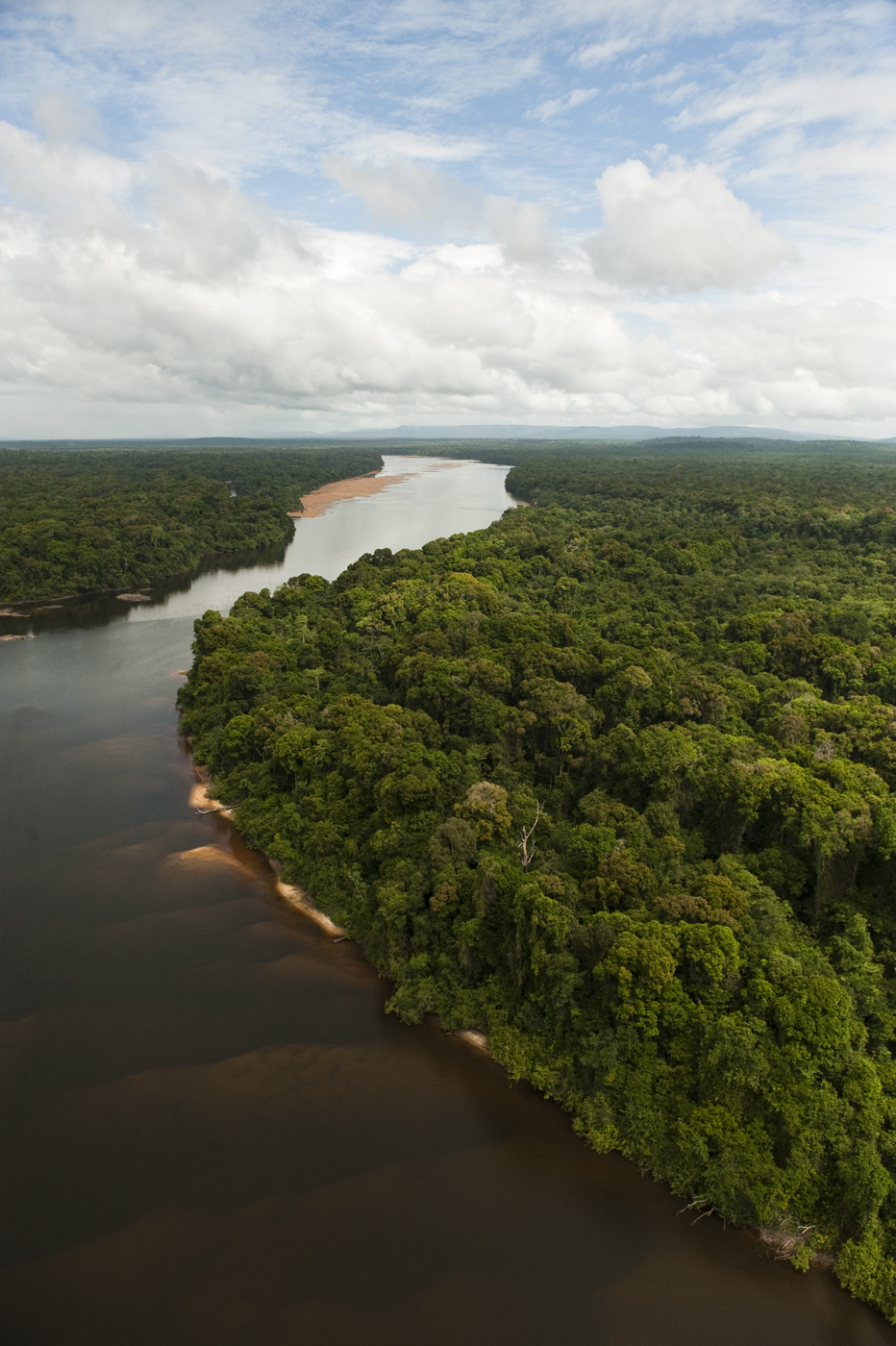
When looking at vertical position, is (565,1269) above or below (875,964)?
below

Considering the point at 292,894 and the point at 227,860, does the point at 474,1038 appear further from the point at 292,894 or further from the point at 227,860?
the point at 227,860

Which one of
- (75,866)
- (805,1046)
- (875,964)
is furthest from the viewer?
(75,866)

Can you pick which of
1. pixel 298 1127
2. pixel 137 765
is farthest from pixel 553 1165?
pixel 137 765

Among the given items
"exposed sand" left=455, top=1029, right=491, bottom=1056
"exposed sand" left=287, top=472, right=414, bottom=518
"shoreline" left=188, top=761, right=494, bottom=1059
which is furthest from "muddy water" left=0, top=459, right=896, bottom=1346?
"exposed sand" left=287, top=472, right=414, bottom=518

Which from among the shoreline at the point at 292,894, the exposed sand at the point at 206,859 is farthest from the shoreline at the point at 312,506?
the exposed sand at the point at 206,859

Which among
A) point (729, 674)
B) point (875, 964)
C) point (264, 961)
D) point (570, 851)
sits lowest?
point (264, 961)

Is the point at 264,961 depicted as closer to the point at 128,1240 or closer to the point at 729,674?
the point at 128,1240

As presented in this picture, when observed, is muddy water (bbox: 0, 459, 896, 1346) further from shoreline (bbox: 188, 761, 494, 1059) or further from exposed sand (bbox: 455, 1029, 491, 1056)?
shoreline (bbox: 188, 761, 494, 1059)
